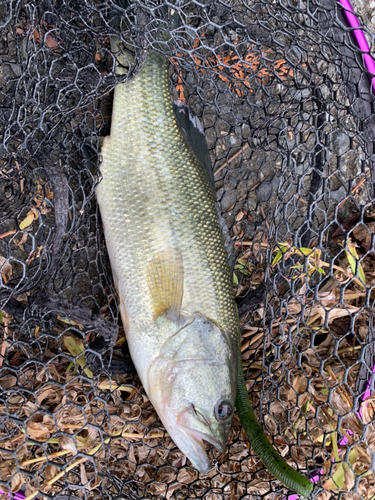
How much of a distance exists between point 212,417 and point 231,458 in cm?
59

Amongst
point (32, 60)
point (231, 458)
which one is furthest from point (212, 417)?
point (32, 60)

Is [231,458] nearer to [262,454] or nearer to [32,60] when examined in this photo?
[262,454]

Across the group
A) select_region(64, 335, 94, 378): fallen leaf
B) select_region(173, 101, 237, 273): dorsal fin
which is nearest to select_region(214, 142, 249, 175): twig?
select_region(173, 101, 237, 273): dorsal fin

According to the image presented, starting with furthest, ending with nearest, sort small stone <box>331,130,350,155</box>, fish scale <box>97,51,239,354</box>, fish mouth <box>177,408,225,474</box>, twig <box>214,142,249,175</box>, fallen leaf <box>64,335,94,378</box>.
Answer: small stone <box>331,130,350,155</box> → twig <box>214,142,249,175</box> → fallen leaf <box>64,335,94,378</box> → fish scale <box>97,51,239,354</box> → fish mouth <box>177,408,225,474</box>

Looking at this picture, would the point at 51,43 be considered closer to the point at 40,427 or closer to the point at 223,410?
the point at 40,427

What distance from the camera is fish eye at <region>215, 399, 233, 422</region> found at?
221cm

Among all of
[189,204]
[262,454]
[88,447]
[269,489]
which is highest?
[189,204]

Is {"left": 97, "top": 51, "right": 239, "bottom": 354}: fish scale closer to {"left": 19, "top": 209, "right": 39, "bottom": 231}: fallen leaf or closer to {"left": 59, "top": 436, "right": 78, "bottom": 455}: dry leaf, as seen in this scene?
{"left": 19, "top": 209, "right": 39, "bottom": 231}: fallen leaf

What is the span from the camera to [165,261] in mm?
2264

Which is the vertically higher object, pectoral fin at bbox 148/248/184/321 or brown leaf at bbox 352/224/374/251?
brown leaf at bbox 352/224/374/251

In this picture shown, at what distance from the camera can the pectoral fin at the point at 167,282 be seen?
7.38 feet

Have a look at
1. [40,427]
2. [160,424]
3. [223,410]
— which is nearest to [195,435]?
[223,410]

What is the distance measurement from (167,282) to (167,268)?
0.25ft

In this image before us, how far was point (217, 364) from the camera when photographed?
2250 millimetres
